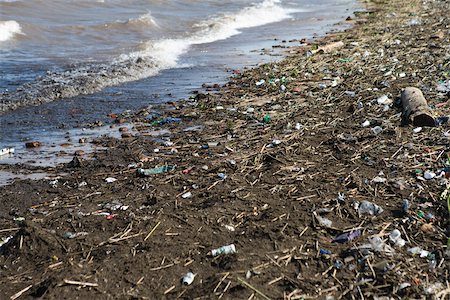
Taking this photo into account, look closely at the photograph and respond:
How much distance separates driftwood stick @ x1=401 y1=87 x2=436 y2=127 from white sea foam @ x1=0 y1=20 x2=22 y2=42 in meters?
10.6

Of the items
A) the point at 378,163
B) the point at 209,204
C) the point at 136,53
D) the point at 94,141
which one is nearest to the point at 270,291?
the point at 209,204

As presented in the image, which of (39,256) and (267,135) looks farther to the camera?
(267,135)

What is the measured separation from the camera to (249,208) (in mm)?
4445

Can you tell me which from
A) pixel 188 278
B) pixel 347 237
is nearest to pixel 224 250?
pixel 188 278

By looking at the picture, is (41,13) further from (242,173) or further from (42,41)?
(242,173)

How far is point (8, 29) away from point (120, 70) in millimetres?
5239

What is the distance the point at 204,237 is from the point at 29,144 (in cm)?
351

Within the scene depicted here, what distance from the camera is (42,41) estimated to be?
14.1 metres

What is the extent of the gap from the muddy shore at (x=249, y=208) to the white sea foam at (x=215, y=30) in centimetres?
499

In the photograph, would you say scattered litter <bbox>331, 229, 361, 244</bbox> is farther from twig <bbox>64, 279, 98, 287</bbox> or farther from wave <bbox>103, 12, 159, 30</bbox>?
wave <bbox>103, 12, 159, 30</bbox>

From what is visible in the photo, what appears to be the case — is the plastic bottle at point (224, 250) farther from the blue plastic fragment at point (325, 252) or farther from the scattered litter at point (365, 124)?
the scattered litter at point (365, 124)

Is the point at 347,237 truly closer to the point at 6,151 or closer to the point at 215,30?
the point at 6,151

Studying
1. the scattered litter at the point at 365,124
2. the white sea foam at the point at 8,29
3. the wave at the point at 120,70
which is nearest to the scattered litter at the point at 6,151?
the wave at the point at 120,70

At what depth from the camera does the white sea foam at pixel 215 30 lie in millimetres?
12695
